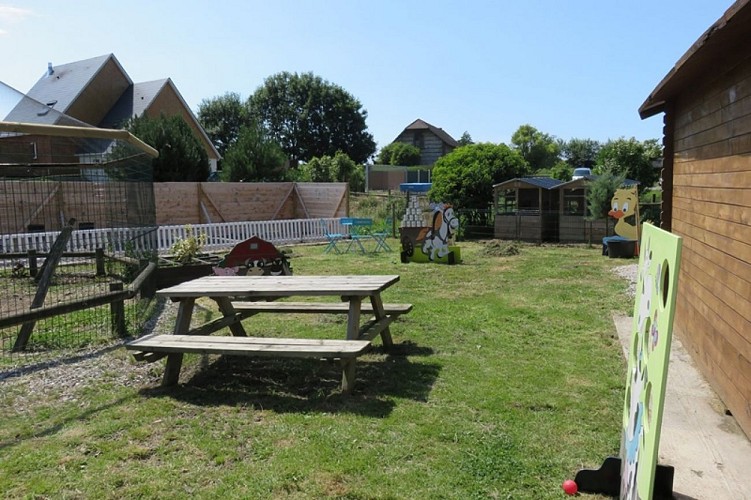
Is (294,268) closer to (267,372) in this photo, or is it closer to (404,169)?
(267,372)

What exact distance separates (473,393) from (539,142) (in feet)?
185

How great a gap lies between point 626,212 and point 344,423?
11913 mm

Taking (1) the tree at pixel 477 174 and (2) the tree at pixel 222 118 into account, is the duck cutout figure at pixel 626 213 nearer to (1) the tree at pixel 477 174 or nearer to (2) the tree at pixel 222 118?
(1) the tree at pixel 477 174

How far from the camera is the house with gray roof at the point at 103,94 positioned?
29.5m

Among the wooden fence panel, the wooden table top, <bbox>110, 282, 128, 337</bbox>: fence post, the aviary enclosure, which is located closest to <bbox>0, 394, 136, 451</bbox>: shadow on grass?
the wooden table top

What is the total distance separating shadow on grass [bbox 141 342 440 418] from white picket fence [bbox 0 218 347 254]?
3178 mm

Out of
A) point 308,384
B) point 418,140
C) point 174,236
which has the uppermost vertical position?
point 418,140

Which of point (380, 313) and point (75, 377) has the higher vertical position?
point (380, 313)

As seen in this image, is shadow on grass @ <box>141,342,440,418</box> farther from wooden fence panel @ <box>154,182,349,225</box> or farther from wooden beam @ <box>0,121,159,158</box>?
wooden fence panel @ <box>154,182,349,225</box>

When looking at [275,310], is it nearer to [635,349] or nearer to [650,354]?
[635,349]

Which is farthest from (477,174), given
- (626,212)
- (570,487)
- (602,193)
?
(570,487)

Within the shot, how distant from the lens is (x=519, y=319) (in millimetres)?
7184

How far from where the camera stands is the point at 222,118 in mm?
54750

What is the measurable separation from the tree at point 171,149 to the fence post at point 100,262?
1193cm
